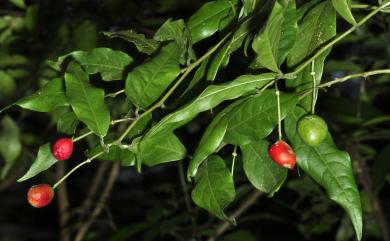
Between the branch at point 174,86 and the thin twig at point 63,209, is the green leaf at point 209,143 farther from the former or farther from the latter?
the thin twig at point 63,209

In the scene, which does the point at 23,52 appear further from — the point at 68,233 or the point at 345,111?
the point at 345,111

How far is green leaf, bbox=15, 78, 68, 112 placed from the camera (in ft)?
2.79

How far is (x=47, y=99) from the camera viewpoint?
865mm

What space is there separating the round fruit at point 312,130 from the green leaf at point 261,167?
81 millimetres

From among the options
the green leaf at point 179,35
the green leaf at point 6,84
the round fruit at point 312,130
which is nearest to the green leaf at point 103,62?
the green leaf at point 179,35

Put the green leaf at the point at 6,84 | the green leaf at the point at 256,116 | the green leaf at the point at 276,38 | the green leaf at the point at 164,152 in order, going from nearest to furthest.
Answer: the green leaf at the point at 276,38
the green leaf at the point at 256,116
the green leaf at the point at 164,152
the green leaf at the point at 6,84

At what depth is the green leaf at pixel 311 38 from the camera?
847 mm

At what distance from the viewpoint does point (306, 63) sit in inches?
32.0

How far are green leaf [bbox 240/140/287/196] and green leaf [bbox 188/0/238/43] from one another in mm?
193

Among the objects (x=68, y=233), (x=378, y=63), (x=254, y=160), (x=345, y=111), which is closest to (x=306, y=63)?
(x=254, y=160)

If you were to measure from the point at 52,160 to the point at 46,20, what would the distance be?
138 cm

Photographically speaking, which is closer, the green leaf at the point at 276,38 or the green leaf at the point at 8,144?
the green leaf at the point at 276,38

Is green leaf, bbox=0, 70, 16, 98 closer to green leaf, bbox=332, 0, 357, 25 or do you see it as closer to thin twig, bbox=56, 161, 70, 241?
thin twig, bbox=56, 161, 70, 241

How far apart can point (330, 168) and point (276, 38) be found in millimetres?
204
